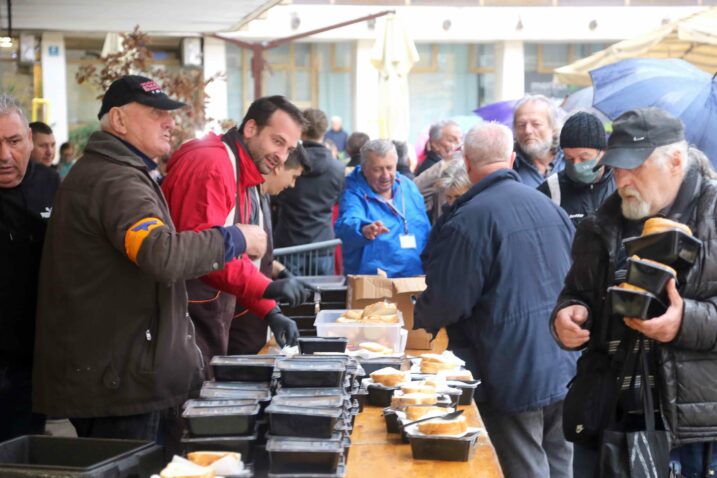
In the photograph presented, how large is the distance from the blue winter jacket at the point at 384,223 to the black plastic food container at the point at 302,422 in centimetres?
403

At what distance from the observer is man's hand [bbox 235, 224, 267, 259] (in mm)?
3729

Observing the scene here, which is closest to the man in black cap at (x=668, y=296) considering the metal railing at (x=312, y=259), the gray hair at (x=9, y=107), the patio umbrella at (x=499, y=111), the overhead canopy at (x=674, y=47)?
the gray hair at (x=9, y=107)

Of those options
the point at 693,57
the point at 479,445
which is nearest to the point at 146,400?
the point at 479,445

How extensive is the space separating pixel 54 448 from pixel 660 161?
220cm

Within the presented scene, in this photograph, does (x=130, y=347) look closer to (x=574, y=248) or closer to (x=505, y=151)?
(x=574, y=248)

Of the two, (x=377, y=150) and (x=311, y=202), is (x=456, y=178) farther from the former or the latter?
(x=311, y=202)

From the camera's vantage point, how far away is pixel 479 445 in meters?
3.41

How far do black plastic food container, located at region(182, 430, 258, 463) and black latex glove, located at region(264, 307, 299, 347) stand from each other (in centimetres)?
139

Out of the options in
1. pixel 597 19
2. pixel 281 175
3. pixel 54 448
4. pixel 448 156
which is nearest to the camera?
pixel 54 448

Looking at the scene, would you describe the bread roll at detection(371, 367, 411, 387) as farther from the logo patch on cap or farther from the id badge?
the id badge

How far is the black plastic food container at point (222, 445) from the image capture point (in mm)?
2934

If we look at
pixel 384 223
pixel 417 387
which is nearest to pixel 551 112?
pixel 384 223

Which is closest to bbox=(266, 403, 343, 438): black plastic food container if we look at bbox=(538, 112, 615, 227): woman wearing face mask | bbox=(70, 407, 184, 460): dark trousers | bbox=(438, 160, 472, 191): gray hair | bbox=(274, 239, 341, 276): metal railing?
bbox=(70, 407, 184, 460): dark trousers

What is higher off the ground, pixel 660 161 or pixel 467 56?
pixel 467 56
